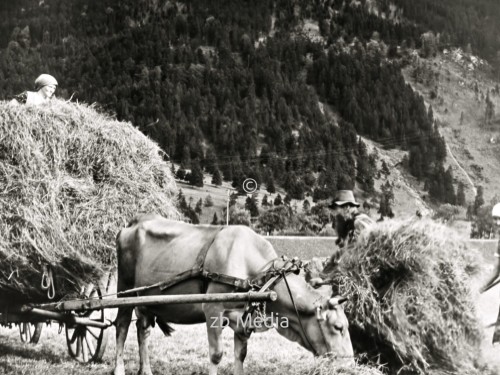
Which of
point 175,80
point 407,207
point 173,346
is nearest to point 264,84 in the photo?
point 175,80

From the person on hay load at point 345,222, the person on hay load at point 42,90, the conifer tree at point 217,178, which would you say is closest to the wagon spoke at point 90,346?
the person on hay load at point 42,90

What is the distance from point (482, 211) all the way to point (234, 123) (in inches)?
1265

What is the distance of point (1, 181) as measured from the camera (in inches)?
312

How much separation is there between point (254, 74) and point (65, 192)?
9807 cm

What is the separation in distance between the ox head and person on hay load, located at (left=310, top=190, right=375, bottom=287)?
0.61 meters

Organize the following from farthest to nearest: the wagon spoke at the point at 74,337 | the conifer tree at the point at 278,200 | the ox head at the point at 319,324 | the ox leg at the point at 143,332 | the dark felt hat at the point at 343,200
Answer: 1. the conifer tree at the point at 278,200
2. the wagon spoke at the point at 74,337
3. the ox leg at the point at 143,332
4. the dark felt hat at the point at 343,200
5. the ox head at the point at 319,324

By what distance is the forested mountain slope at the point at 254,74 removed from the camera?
7594 cm

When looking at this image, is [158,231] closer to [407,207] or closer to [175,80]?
[407,207]

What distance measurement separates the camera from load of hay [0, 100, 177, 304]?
7.94 m

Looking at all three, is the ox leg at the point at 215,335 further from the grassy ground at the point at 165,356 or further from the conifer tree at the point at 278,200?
the conifer tree at the point at 278,200

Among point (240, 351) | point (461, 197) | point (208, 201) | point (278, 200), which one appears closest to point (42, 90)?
point (240, 351)

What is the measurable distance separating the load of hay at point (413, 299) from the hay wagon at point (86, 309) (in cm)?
109

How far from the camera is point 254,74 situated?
104562mm

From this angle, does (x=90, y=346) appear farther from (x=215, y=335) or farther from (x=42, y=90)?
(x=42, y=90)
